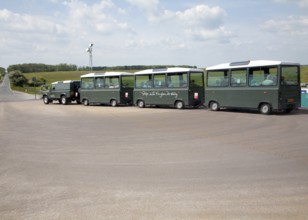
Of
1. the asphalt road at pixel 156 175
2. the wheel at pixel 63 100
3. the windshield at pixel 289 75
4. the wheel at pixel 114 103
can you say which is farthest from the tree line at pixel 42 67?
the asphalt road at pixel 156 175

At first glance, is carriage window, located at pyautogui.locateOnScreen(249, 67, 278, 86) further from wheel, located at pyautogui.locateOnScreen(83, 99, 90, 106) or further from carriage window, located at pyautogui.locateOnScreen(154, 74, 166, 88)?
wheel, located at pyautogui.locateOnScreen(83, 99, 90, 106)

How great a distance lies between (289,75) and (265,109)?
1.98 m

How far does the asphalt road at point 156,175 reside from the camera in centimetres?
501

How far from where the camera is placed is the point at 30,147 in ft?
33.2

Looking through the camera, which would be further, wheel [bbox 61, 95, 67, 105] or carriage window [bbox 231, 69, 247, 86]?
wheel [bbox 61, 95, 67, 105]

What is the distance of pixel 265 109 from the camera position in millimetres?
18156

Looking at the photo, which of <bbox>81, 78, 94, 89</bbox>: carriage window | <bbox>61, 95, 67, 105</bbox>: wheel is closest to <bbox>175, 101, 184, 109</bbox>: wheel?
<bbox>81, 78, 94, 89</bbox>: carriage window

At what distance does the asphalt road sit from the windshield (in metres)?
6.08

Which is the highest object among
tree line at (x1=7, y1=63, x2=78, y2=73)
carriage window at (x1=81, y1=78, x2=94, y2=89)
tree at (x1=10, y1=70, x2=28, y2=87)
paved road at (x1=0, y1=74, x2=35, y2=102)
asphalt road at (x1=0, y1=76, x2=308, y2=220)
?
tree line at (x1=7, y1=63, x2=78, y2=73)

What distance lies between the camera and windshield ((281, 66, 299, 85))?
17.8m

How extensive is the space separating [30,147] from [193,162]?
15.5 ft

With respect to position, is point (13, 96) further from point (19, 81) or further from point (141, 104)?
point (19, 81)

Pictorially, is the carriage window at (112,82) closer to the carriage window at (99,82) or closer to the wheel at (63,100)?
the carriage window at (99,82)

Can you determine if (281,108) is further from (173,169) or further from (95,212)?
(95,212)
